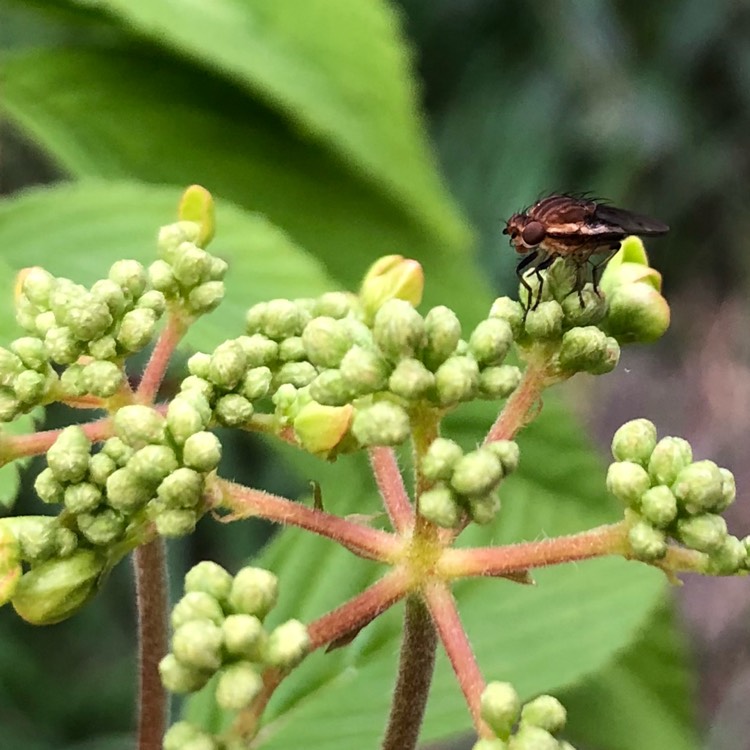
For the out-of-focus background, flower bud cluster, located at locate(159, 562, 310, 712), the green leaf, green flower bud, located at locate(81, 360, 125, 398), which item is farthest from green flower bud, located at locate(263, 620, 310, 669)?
the out-of-focus background

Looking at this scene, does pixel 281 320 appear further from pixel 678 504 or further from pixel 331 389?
pixel 678 504

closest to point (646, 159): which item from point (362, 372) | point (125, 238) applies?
point (125, 238)

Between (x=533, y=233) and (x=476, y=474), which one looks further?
(x=533, y=233)

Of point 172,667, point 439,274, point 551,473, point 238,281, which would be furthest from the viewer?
point 439,274

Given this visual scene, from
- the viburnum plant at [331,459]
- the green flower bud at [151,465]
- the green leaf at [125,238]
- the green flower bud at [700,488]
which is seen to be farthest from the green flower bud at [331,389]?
the green leaf at [125,238]

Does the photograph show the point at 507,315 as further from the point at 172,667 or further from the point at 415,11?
the point at 415,11

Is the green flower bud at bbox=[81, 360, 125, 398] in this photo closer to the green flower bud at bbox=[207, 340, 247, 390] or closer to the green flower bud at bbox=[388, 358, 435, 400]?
the green flower bud at bbox=[207, 340, 247, 390]

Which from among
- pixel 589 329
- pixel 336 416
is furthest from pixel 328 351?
pixel 589 329
